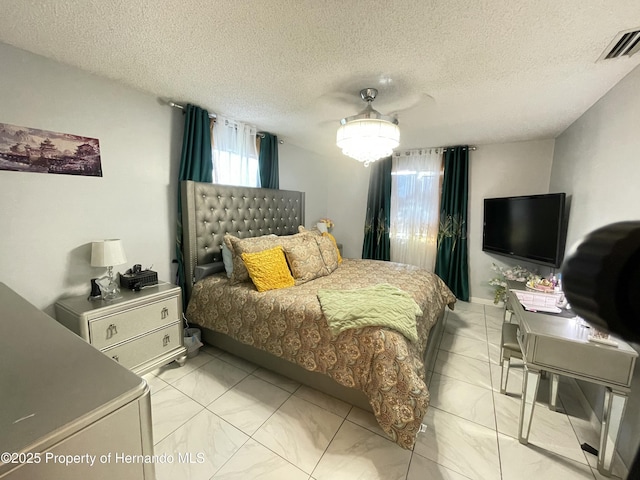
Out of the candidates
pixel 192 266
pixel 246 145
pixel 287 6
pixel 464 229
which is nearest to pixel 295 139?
pixel 246 145

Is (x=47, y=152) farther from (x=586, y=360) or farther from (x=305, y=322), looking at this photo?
(x=586, y=360)

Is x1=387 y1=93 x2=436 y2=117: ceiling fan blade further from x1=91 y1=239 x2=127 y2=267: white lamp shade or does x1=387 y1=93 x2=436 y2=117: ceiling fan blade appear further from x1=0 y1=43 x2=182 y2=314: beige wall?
x1=91 y1=239 x2=127 y2=267: white lamp shade

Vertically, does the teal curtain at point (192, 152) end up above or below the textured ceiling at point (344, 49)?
below

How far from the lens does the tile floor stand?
1448mm

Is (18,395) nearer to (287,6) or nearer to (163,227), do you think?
(287,6)

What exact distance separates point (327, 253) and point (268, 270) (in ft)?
2.79

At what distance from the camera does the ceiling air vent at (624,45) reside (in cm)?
140

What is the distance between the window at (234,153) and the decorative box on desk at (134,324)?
1354 millimetres

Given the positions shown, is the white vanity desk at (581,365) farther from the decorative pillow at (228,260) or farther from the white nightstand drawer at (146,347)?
the white nightstand drawer at (146,347)

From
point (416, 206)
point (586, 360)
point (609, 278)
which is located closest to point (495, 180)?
point (416, 206)

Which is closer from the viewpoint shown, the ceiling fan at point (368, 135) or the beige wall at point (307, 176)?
the ceiling fan at point (368, 135)

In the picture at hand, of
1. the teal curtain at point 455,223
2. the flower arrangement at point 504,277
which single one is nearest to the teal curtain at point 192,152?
the teal curtain at point 455,223

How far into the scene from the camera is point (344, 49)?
5.20ft

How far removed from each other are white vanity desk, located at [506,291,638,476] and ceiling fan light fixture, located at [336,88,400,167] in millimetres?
1492
